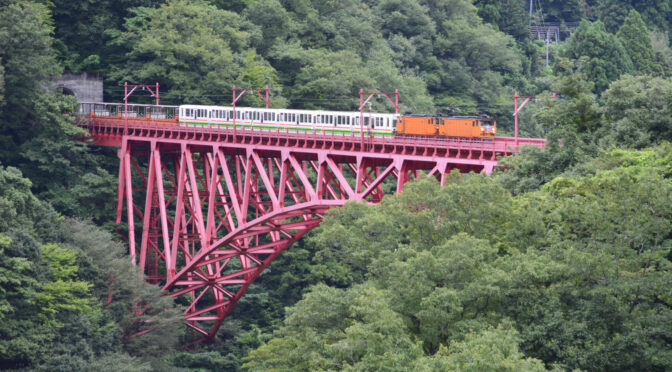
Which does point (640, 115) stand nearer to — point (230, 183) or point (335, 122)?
point (335, 122)

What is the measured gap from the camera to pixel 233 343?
5744 cm

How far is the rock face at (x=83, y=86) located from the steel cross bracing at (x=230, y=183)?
540cm

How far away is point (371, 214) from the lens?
32.0m

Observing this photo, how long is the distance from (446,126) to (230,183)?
9319mm

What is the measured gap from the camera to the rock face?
61.8 meters

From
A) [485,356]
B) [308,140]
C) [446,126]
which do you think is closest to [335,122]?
[308,140]

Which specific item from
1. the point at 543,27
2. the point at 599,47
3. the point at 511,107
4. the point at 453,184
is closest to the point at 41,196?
the point at 453,184

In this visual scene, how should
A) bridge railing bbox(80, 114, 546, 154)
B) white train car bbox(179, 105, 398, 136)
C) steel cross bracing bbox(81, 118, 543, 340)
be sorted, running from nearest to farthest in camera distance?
bridge railing bbox(80, 114, 546, 154)
steel cross bracing bbox(81, 118, 543, 340)
white train car bbox(179, 105, 398, 136)

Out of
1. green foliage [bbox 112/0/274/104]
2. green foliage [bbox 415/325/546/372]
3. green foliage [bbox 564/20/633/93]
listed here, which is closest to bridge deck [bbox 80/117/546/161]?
green foliage [bbox 112/0/274/104]

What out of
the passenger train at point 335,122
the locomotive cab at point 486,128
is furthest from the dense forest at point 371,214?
the passenger train at point 335,122

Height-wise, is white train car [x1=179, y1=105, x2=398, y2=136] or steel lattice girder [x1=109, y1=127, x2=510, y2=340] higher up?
white train car [x1=179, y1=105, x2=398, y2=136]

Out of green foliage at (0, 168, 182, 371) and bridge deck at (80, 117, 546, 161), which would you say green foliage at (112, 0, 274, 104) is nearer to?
bridge deck at (80, 117, 546, 161)

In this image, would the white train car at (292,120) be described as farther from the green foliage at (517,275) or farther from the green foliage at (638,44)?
the green foliage at (638,44)

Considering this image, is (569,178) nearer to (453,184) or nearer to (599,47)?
(453,184)
